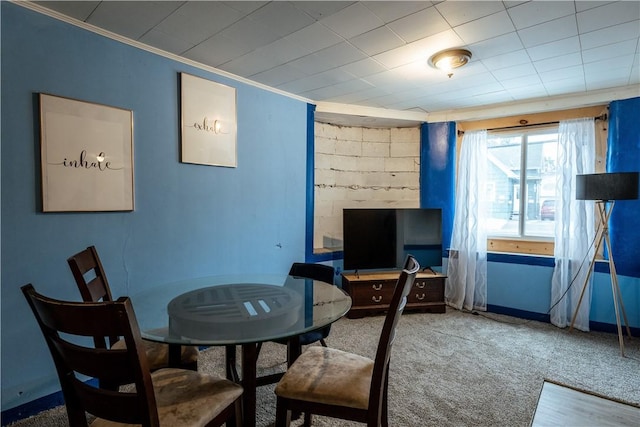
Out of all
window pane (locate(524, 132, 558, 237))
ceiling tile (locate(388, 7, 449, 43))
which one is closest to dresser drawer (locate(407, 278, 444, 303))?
window pane (locate(524, 132, 558, 237))

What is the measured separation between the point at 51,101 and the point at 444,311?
406 centimetres

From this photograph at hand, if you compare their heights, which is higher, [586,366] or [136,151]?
[136,151]

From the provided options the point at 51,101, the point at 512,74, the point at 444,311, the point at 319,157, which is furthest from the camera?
the point at 319,157

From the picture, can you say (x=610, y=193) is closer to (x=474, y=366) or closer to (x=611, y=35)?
(x=611, y=35)

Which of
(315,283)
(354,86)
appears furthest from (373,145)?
(315,283)

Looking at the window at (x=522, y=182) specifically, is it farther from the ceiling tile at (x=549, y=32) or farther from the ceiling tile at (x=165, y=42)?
the ceiling tile at (x=165, y=42)

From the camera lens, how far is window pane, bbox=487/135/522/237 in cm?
390

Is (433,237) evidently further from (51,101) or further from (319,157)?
(51,101)

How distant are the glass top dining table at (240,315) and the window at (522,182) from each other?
2881mm

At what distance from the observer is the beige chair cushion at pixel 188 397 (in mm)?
1189

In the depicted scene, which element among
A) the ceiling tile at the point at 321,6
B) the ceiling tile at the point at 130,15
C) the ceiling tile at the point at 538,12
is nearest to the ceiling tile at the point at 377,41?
the ceiling tile at the point at 321,6

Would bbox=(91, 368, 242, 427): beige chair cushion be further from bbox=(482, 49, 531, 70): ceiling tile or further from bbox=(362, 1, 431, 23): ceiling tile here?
bbox=(482, 49, 531, 70): ceiling tile

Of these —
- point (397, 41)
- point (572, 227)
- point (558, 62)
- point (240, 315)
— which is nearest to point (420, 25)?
point (397, 41)

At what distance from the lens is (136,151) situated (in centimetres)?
236
